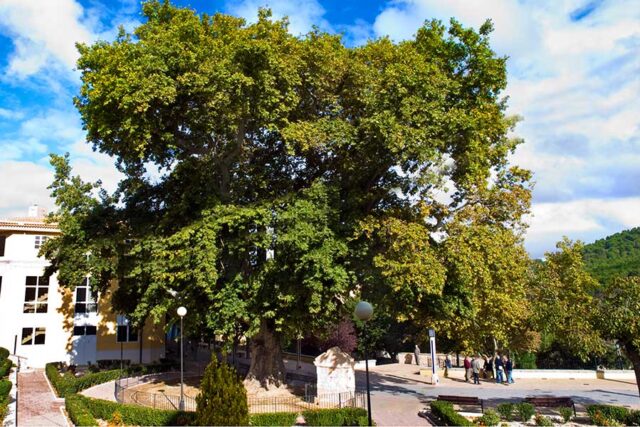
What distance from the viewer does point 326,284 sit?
20.3m

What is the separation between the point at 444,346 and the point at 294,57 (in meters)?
30.4

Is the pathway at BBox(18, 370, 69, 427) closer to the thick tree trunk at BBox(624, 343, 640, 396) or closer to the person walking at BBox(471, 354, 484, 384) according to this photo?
the thick tree trunk at BBox(624, 343, 640, 396)

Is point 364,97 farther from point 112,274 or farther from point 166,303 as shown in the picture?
point 112,274

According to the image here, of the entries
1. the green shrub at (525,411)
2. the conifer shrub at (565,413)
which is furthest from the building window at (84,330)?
the conifer shrub at (565,413)

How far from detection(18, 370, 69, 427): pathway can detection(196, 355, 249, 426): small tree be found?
7.78 metres

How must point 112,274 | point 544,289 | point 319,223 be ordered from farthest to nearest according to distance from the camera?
point 112,274
point 319,223
point 544,289

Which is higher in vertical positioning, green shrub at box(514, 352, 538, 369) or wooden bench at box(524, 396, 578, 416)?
wooden bench at box(524, 396, 578, 416)

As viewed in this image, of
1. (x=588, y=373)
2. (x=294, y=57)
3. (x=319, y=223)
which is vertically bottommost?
(x=588, y=373)

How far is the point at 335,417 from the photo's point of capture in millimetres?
17266

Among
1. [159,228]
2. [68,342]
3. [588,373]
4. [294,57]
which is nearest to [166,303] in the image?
[159,228]

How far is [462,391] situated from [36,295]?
29974mm

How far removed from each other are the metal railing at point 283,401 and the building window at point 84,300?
15.8 meters

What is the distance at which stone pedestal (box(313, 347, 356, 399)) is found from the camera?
2120 cm

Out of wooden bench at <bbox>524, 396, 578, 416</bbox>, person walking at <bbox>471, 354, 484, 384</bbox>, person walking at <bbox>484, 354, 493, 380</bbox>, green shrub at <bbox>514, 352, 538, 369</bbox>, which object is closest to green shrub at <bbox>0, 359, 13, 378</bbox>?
wooden bench at <bbox>524, 396, 578, 416</bbox>
